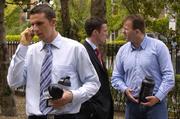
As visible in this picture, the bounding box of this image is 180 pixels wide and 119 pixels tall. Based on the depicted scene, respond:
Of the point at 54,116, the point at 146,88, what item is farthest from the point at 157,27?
the point at 54,116

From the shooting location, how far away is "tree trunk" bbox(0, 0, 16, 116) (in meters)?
11.1

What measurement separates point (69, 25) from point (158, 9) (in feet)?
6.97

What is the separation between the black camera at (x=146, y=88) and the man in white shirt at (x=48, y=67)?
4.26ft

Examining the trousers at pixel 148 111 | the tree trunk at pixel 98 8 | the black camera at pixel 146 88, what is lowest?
the trousers at pixel 148 111

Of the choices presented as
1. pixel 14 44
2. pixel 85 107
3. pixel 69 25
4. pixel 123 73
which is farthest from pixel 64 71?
pixel 14 44

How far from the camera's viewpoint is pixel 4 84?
37.4ft

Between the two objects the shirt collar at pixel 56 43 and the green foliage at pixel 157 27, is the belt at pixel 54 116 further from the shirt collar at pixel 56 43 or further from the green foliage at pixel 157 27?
the green foliage at pixel 157 27

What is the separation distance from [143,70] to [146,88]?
1.18 ft

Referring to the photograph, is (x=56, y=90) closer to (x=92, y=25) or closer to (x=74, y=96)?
(x=74, y=96)

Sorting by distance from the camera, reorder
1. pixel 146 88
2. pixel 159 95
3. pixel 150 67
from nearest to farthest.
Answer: pixel 146 88
pixel 159 95
pixel 150 67

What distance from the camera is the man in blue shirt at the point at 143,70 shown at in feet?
19.7

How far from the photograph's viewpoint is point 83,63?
4.47 metres

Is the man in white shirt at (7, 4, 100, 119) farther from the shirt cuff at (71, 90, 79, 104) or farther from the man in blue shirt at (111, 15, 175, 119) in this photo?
the man in blue shirt at (111, 15, 175, 119)

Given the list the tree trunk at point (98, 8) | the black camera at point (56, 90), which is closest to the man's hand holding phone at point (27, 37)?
the black camera at point (56, 90)
